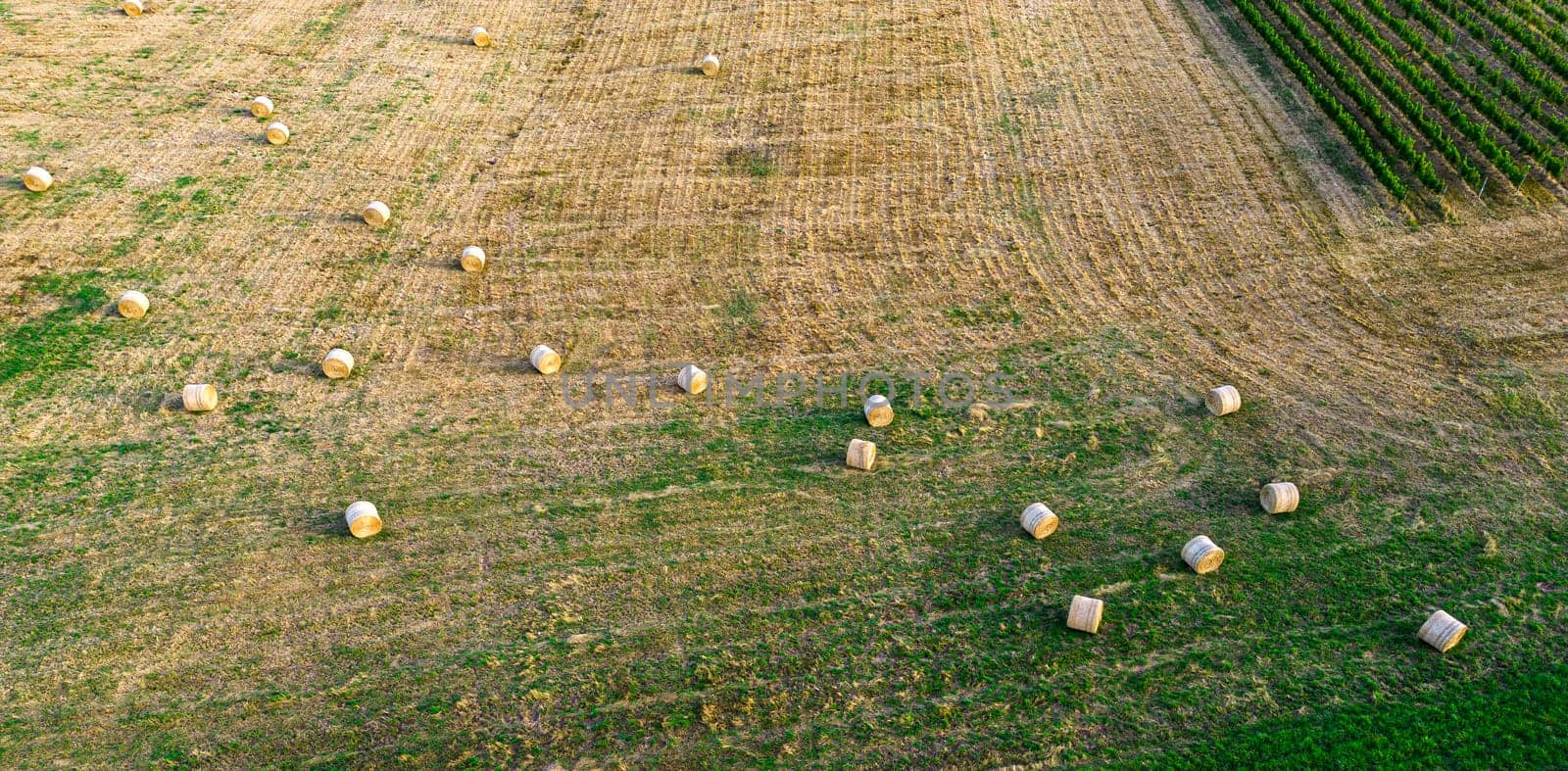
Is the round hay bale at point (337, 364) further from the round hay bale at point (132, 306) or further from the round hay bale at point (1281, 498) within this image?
the round hay bale at point (1281, 498)

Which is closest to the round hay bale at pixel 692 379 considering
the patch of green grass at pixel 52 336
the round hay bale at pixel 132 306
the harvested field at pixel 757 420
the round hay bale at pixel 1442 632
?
the harvested field at pixel 757 420

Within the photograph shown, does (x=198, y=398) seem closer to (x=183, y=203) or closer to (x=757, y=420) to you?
(x=183, y=203)

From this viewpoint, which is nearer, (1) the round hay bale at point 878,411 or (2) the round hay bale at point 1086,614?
(2) the round hay bale at point 1086,614

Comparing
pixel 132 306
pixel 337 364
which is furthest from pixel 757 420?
pixel 132 306

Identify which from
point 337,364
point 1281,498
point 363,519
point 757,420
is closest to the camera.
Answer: point 363,519

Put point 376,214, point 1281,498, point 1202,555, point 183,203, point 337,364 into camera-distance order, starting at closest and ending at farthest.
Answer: point 1202,555 → point 1281,498 → point 337,364 → point 376,214 → point 183,203

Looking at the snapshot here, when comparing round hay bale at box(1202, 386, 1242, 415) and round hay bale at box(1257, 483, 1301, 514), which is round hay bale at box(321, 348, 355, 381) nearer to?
round hay bale at box(1202, 386, 1242, 415)

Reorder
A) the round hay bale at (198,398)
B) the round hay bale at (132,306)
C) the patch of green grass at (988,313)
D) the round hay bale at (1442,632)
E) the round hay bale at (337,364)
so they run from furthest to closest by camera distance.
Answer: the patch of green grass at (988,313)
the round hay bale at (132,306)
the round hay bale at (337,364)
the round hay bale at (198,398)
the round hay bale at (1442,632)
